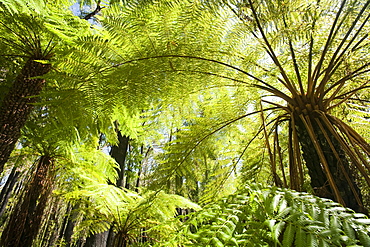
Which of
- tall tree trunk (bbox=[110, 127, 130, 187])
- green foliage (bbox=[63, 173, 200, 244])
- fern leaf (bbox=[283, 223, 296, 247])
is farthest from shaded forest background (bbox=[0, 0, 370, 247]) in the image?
tall tree trunk (bbox=[110, 127, 130, 187])

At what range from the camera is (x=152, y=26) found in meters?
1.08

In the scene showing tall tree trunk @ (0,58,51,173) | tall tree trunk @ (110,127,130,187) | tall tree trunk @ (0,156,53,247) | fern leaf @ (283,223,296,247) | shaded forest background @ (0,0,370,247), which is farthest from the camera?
tall tree trunk @ (110,127,130,187)

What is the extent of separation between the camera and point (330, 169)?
37.7 inches

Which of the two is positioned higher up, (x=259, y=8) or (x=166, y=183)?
(x=259, y=8)

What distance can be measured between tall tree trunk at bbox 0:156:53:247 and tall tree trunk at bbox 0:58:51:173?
22.3 inches

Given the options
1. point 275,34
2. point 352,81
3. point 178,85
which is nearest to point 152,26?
point 178,85

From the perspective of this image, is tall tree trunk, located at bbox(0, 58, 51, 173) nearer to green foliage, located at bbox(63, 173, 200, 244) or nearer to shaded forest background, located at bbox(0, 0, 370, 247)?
shaded forest background, located at bbox(0, 0, 370, 247)

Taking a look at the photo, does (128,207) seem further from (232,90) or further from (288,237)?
(288,237)

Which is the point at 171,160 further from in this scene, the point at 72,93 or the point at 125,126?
the point at 125,126

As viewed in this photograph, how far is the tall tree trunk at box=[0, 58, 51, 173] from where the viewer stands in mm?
1715

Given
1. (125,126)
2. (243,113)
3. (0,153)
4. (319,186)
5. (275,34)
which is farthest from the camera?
(125,126)

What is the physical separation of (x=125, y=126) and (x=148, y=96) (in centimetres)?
98

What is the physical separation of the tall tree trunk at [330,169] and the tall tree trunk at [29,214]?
7.87ft

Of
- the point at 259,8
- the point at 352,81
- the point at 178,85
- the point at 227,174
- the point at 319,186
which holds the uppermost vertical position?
the point at 259,8
